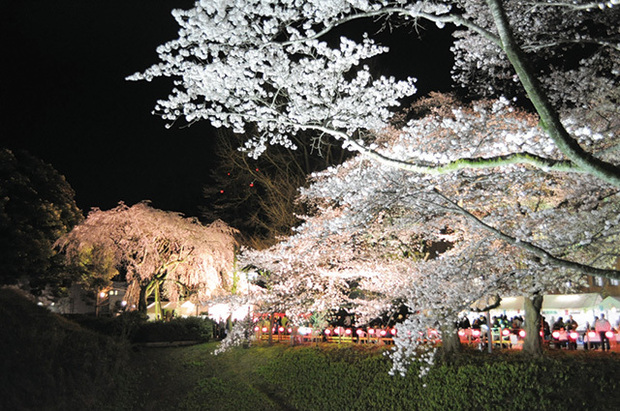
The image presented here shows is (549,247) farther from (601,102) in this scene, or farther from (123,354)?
(123,354)

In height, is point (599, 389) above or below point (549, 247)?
below

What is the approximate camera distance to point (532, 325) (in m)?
9.52

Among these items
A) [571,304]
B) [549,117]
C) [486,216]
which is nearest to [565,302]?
[571,304]

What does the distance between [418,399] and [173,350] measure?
39.9 ft

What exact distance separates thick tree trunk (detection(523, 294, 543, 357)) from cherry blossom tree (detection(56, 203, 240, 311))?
41.4 feet

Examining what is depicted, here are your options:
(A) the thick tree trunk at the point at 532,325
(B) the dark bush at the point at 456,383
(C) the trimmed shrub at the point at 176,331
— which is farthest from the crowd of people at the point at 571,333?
(C) the trimmed shrub at the point at 176,331

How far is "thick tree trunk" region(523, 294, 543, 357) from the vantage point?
367 inches

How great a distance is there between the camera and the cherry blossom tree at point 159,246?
1895 cm

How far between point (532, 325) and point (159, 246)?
1529 centimetres

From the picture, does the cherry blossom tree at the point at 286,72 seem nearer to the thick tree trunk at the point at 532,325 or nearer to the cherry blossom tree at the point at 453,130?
the cherry blossom tree at the point at 453,130

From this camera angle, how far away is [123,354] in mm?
15195

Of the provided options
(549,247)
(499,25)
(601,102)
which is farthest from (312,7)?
(601,102)

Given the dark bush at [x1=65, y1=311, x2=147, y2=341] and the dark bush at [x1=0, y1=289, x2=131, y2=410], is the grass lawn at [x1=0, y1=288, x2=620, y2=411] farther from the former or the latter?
the dark bush at [x1=65, y1=311, x2=147, y2=341]

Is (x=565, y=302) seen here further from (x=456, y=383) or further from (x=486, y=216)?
(x=486, y=216)
